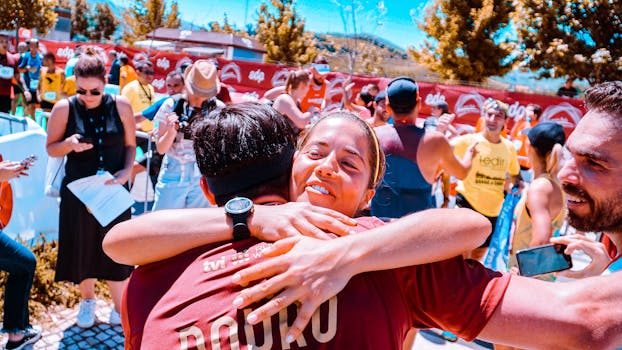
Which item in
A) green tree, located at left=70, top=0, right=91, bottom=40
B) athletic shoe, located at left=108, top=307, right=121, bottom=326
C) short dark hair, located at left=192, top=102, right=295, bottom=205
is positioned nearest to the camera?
short dark hair, located at left=192, top=102, right=295, bottom=205

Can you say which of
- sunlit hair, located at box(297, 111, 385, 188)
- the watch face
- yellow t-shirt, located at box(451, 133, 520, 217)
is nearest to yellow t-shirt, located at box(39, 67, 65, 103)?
yellow t-shirt, located at box(451, 133, 520, 217)

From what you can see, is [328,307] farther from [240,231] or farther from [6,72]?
[6,72]

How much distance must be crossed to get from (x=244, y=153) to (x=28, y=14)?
3583cm

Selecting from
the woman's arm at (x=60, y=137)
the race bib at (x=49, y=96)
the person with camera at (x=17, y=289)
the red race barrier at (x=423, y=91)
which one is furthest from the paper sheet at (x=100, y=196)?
the race bib at (x=49, y=96)

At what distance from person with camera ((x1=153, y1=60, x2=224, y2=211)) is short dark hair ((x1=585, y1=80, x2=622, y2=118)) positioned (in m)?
2.86

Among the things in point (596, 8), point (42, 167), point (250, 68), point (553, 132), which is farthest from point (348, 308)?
point (596, 8)

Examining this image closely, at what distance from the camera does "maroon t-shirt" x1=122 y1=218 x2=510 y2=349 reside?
1.05m

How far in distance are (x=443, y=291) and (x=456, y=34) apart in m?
26.6

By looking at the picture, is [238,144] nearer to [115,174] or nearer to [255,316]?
[255,316]

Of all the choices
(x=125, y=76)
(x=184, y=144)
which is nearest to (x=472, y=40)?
(x=125, y=76)

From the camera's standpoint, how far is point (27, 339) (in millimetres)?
3125

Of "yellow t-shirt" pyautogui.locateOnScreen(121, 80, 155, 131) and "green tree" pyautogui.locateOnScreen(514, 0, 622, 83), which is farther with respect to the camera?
"green tree" pyautogui.locateOnScreen(514, 0, 622, 83)

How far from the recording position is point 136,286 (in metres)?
1.23

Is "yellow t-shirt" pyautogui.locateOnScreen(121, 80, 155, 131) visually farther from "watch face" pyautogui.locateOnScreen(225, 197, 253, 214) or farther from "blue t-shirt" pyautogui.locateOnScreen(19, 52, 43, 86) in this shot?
"blue t-shirt" pyautogui.locateOnScreen(19, 52, 43, 86)
